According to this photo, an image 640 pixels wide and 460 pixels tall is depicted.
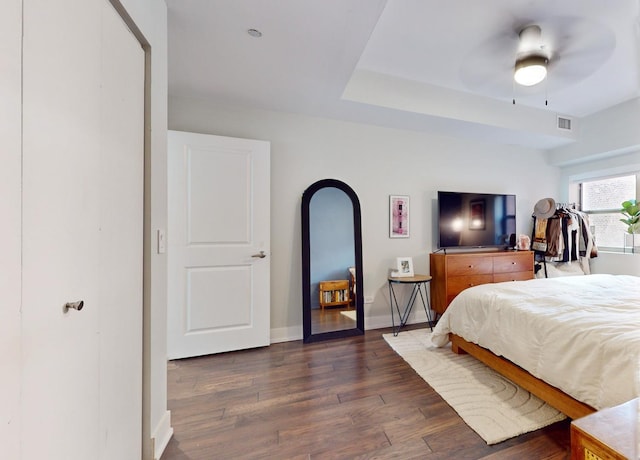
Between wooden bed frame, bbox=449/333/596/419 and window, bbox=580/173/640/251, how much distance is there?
3.22 metres

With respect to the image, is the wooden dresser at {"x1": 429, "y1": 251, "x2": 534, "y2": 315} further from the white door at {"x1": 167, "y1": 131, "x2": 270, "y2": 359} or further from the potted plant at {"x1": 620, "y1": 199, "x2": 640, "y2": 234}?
the white door at {"x1": 167, "y1": 131, "x2": 270, "y2": 359}

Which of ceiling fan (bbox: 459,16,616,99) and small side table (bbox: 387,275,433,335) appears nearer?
ceiling fan (bbox: 459,16,616,99)

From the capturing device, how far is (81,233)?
891 millimetres

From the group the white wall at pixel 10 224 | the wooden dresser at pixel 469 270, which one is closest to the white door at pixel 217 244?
the white wall at pixel 10 224

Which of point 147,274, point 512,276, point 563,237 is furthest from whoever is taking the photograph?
point 563,237

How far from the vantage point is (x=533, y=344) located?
5.41ft

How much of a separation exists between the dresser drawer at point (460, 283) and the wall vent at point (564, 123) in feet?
7.48

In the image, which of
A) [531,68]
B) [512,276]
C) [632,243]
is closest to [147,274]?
[531,68]

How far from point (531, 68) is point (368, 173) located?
1.65m

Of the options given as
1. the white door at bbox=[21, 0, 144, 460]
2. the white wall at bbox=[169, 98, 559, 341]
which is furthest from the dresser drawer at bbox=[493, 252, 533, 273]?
the white door at bbox=[21, 0, 144, 460]

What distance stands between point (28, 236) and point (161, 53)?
1262 mm

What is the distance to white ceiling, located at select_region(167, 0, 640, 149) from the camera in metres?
1.70

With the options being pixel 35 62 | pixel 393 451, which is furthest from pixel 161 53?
pixel 393 451

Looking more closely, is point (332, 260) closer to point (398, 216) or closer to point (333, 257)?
point (333, 257)
